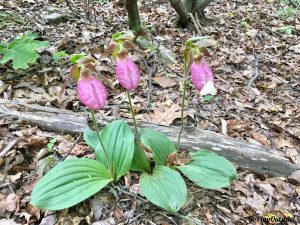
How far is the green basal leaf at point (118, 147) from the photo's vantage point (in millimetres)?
2068

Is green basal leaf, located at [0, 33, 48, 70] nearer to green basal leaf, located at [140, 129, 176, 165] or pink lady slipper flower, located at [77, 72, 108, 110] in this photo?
green basal leaf, located at [140, 129, 176, 165]

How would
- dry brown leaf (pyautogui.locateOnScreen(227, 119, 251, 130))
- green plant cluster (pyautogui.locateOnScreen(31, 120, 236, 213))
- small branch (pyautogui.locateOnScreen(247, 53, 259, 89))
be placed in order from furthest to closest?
small branch (pyautogui.locateOnScreen(247, 53, 259, 89))
dry brown leaf (pyautogui.locateOnScreen(227, 119, 251, 130))
green plant cluster (pyautogui.locateOnScreen(31, 120, 236, 213))

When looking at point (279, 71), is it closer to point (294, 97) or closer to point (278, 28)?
point (294, 97)

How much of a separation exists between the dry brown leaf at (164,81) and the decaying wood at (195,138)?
95 cm

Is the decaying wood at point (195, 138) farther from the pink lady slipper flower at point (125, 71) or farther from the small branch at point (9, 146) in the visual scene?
the pink lady slipper flower at point (125, 71)

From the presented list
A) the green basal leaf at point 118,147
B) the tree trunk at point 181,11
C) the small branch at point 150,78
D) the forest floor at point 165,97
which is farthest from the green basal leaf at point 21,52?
the tree trunk at point 181,11

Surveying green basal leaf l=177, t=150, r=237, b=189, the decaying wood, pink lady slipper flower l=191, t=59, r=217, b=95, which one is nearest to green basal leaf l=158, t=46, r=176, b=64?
the decaying wood

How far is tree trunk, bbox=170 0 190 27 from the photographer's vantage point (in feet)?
15.0

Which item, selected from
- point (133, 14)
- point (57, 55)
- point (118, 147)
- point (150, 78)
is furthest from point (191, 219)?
point (133, 14)

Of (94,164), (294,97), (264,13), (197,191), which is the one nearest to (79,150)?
(94,164)

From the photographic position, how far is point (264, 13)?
5895 mm

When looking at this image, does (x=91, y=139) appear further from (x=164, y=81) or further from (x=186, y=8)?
(x=186, y=8)

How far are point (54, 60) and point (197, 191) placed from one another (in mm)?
2028

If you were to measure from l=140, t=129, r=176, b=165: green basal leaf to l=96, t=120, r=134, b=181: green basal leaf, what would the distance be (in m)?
0.12
